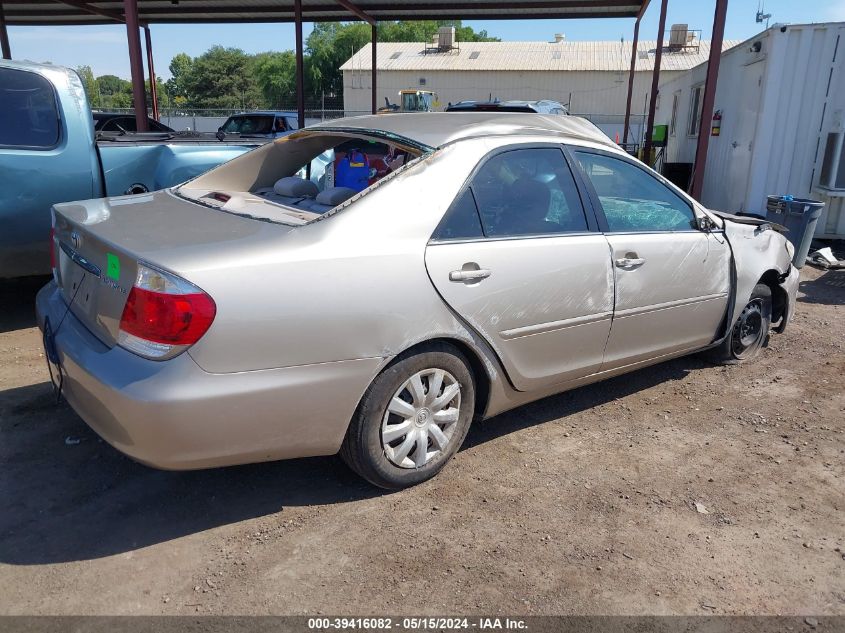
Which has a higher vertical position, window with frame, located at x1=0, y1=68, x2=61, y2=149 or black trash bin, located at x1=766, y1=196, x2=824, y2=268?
window with frame, located at x1=0, y1=68, x2=61, y2=149

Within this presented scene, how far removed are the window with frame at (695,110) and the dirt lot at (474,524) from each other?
10.0 m

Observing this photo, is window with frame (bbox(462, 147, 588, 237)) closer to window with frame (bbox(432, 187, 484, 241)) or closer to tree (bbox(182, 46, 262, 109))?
window with frame (bbox(432, 187, 484, 241))

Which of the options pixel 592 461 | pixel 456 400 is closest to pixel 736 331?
pixel 592 461

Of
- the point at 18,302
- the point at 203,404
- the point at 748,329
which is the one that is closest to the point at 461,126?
the point at 203,404

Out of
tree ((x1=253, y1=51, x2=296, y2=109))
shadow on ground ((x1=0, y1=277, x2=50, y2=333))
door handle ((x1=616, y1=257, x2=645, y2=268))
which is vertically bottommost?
shadow on ground ((x1=0, y1=277, x2=50, y2=333))

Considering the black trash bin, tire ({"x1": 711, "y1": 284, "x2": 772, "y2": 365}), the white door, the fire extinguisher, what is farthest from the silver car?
the fire extinguisher

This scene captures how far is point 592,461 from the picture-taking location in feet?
11.6

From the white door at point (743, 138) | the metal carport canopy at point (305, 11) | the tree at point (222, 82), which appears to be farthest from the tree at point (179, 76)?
the white door at point (743, 138)

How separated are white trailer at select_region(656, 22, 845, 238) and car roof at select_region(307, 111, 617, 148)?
5789 mm

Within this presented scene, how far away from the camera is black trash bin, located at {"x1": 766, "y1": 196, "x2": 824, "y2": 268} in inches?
315

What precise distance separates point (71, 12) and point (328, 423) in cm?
1571

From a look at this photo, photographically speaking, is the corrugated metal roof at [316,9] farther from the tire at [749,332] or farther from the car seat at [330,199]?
the car seat at [330,199]

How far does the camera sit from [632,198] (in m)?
3.93

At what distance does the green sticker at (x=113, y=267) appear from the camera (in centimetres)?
264
